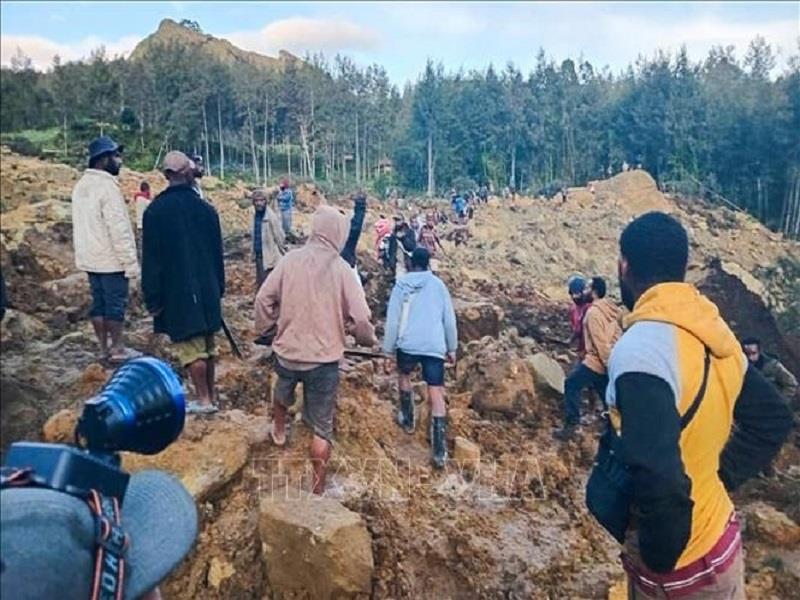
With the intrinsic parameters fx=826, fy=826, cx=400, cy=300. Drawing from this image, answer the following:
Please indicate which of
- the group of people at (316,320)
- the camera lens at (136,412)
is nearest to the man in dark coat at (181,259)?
the group of people at (316,320)

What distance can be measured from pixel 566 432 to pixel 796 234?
6.18 ft

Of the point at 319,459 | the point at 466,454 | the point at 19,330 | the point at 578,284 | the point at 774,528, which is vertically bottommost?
the point at 774,528

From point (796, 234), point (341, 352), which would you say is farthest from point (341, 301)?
point (796, 234)

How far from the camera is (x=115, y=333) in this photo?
180 inches

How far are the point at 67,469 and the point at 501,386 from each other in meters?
4.66

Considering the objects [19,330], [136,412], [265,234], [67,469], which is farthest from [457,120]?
[67,469]

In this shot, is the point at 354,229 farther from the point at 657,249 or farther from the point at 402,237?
the point at 657,249

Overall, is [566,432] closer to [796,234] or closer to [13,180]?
[796,234]

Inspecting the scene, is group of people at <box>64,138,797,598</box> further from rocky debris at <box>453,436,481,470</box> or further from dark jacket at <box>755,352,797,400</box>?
rocky debris at <box>453,436,481,470</box>

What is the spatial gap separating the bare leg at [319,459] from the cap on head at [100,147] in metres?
1.79

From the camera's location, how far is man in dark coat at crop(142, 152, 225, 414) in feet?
12.9

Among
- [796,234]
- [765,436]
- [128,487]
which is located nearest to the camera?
[128,487]

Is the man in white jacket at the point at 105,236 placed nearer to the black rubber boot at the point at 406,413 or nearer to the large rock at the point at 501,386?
the black rubber boot at the point at 406,413

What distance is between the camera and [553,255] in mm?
5605
